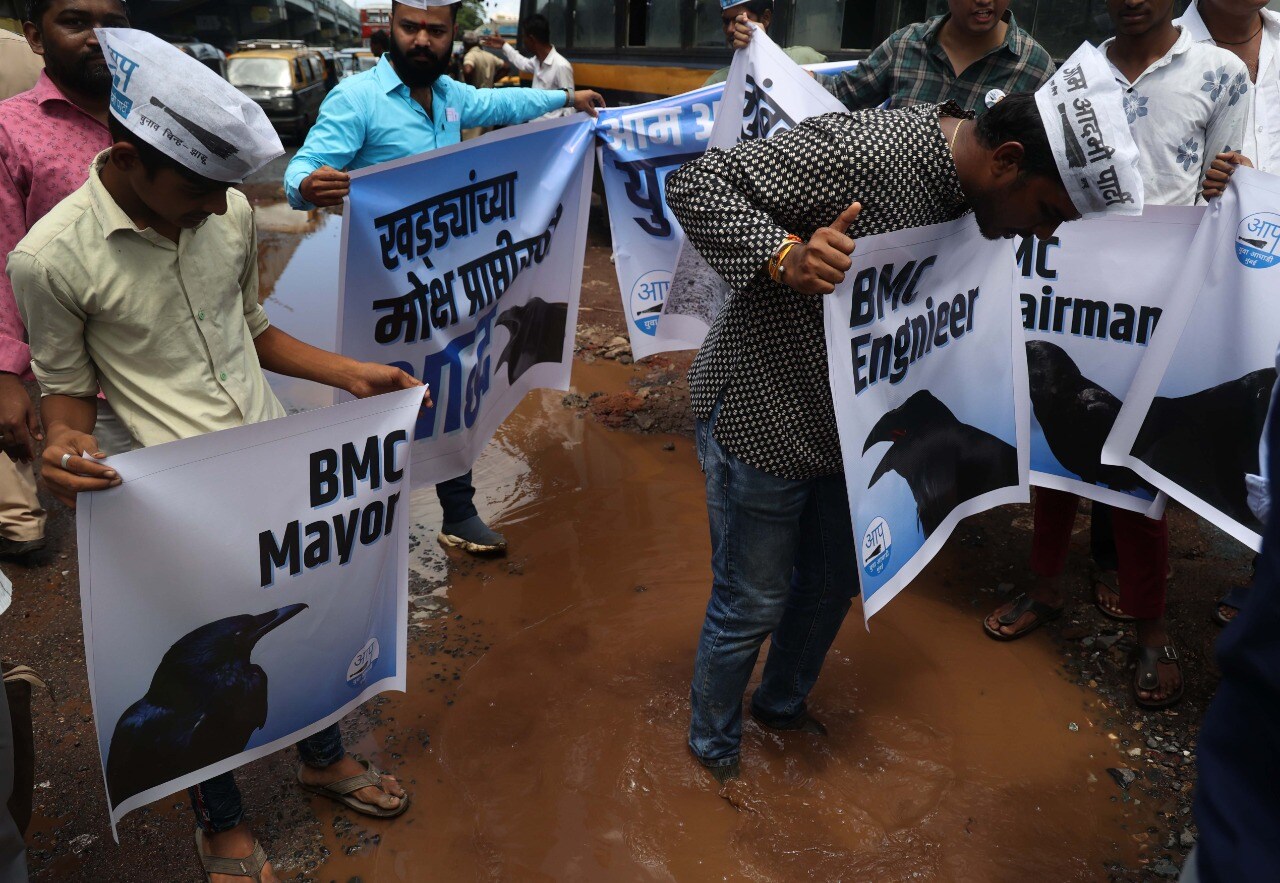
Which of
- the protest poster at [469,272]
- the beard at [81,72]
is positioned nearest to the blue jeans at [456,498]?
the protest poster at [469,272]

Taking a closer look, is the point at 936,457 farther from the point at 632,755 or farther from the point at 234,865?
the point at 234,865

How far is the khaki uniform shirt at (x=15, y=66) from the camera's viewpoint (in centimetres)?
358

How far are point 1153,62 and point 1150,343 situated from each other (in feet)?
3.01

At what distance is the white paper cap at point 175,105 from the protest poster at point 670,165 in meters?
2.08

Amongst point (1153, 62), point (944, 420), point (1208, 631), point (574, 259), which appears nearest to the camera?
point (944, 420)

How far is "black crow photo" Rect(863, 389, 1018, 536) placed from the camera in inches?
89.3

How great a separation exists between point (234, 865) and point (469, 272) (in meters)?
2.05

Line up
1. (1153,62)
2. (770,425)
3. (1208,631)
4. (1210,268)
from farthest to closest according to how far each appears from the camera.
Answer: (1208,631) → (1153,62) → (1210,268) → (770,425)

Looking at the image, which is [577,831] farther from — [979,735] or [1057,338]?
[1057,338]

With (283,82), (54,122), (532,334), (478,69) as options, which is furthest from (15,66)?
(283,82)

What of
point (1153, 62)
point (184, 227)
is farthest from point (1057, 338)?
point (184, 227)

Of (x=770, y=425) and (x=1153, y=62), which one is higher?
(x=1153, y=62)

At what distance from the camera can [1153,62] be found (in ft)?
10.0

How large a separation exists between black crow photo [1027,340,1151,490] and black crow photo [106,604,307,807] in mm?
2420
